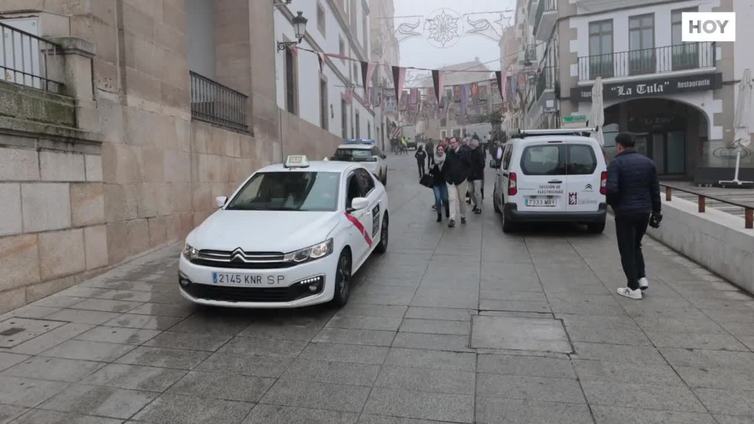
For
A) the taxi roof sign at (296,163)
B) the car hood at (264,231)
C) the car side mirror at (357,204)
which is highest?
the taxi roof sign at (296,163)

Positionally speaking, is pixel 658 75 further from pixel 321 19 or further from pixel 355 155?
pixel 321 19

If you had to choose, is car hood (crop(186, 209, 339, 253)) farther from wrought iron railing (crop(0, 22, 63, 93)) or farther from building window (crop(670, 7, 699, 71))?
building window (crop(670, 7, 699, 71))

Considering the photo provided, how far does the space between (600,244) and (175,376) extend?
7.43 meters

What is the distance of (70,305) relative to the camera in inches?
253

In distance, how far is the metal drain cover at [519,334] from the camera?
4898 mm

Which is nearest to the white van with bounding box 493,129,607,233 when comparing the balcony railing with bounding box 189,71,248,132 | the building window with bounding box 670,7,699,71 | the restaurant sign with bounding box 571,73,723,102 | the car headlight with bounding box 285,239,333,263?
the car headlight with bounding box 285,239,333,263

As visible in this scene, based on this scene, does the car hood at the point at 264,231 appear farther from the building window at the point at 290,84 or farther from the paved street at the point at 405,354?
the building window at the point at 290,84

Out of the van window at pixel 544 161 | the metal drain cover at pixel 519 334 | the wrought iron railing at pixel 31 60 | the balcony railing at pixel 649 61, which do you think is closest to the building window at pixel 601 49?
the balcony railing at pixel 649 61

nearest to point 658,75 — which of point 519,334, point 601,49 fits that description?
point 601,49

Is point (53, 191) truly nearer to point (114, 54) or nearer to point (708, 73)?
point (114, 54)

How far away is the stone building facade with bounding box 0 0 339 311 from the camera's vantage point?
21.1 feet

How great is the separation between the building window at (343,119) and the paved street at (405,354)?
2372cm

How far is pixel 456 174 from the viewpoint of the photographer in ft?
37.8

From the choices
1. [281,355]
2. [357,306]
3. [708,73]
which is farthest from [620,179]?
[708,73]
